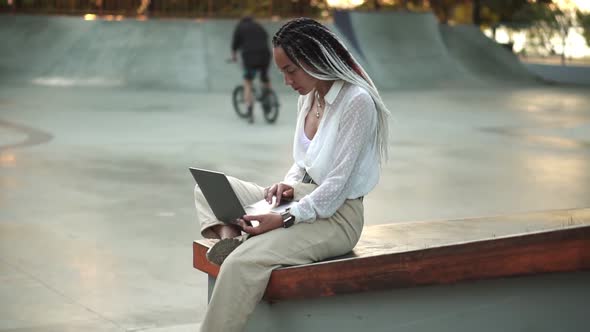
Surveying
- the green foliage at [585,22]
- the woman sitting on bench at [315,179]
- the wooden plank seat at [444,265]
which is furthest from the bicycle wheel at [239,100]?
the green foliage at [585,22]

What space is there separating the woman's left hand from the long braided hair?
0.59m

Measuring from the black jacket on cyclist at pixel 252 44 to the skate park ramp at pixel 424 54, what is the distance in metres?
6.64

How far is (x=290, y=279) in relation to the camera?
388cm

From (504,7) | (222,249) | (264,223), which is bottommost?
(504,7)

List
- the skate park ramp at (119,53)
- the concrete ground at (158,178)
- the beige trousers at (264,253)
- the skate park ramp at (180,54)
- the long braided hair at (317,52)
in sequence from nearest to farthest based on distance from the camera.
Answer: the beige trousers at (264,253), the long braided hair at (317,52), the concrete ground at (158,178), the skate park ramp at (119,53), the skate park ramp at (180,54)

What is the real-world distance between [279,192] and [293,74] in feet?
1.55

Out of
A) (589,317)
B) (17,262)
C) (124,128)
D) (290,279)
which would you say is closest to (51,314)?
(17,262)

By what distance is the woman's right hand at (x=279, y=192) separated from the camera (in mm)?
4137

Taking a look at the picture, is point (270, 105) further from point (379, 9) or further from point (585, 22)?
point (585, 22)

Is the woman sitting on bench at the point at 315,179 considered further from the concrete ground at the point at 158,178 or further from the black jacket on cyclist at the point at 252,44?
the black jacket on cyclist at the point at 252,44

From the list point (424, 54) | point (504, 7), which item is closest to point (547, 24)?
point (504, 7)

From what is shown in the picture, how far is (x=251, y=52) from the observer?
1600 cm

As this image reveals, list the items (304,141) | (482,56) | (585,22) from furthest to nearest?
(482,56)
(585,22)
(304,141)

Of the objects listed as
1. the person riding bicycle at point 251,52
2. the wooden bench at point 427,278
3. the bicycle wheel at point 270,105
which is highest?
the wooden bench at point 427,278
